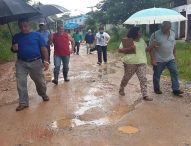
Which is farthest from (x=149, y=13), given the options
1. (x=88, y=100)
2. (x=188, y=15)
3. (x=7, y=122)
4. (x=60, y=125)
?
(x=188, y=15)

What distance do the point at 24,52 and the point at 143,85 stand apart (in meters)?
2.68

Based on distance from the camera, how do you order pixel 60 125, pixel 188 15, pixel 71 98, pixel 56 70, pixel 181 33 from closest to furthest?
pixel 60 125
pixel 71 98
pixel 56 70
pixel 188 15
pixel 181 33

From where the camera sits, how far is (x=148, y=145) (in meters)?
5.65

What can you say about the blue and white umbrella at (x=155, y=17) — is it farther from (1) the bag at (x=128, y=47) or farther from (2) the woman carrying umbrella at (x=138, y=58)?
(1) the bag at (x=128, y=47)

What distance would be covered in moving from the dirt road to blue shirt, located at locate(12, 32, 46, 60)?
3.80 ft

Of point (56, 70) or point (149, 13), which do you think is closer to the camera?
point (149, 13)

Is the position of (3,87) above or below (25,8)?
below

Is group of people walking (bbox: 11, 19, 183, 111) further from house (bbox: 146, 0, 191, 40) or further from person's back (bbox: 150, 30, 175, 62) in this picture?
house (bbox: 146, 0, 191, 40)

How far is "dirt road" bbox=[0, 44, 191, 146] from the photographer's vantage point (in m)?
6.01

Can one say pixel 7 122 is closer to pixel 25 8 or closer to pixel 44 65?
pixel 44 65

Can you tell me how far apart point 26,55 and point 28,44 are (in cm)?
24

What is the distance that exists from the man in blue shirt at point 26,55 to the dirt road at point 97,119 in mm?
488

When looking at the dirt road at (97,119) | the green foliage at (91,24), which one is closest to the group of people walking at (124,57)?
the dirt road at (97,119)

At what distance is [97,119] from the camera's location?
720 centimetres
